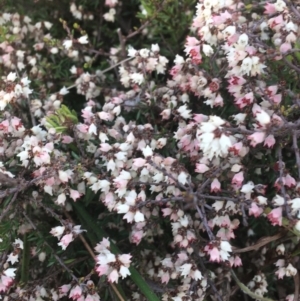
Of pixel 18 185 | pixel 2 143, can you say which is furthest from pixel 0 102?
pixel 18 185

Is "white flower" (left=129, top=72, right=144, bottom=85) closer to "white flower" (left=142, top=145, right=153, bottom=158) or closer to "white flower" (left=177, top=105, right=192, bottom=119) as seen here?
"white flower" (left=177, top=105, right=192, bottom=119)

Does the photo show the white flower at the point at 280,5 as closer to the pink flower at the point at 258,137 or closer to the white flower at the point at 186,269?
the pink flower at the point at 258,137

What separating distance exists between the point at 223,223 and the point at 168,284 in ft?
1.45

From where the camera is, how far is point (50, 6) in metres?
2.77

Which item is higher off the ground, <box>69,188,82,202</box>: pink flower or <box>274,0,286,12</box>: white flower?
<box>274,0,286,12</box>: white flower

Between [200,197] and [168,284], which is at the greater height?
[200,197]

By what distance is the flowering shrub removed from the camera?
5.82 feet

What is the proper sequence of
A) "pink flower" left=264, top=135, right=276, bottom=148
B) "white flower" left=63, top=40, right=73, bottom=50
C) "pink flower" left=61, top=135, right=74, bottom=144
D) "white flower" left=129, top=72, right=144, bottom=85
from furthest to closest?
"white flower" left=63, top=40, right=73, bottom=50 < "white flower" left=129, top=72, right=144, bottom=85 < "pink flower" left=61, top=135, right=74, bottom=144 < "pink flower" left=264, top=135, right=276, bottom=148

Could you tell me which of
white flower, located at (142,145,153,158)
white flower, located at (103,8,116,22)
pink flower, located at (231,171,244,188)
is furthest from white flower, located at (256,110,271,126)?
white flower, located at (103,8,116,22)

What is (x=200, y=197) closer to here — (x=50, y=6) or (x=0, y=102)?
(x=0, y=102)

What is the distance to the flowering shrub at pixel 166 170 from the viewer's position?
1775mm

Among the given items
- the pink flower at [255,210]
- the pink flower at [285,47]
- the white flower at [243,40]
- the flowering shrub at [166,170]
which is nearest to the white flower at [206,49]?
the flowering shrub at [166,170]

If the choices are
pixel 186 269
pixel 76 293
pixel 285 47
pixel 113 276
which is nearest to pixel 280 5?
pixel 285 47

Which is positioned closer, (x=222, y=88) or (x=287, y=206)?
(x=287, y=206)
